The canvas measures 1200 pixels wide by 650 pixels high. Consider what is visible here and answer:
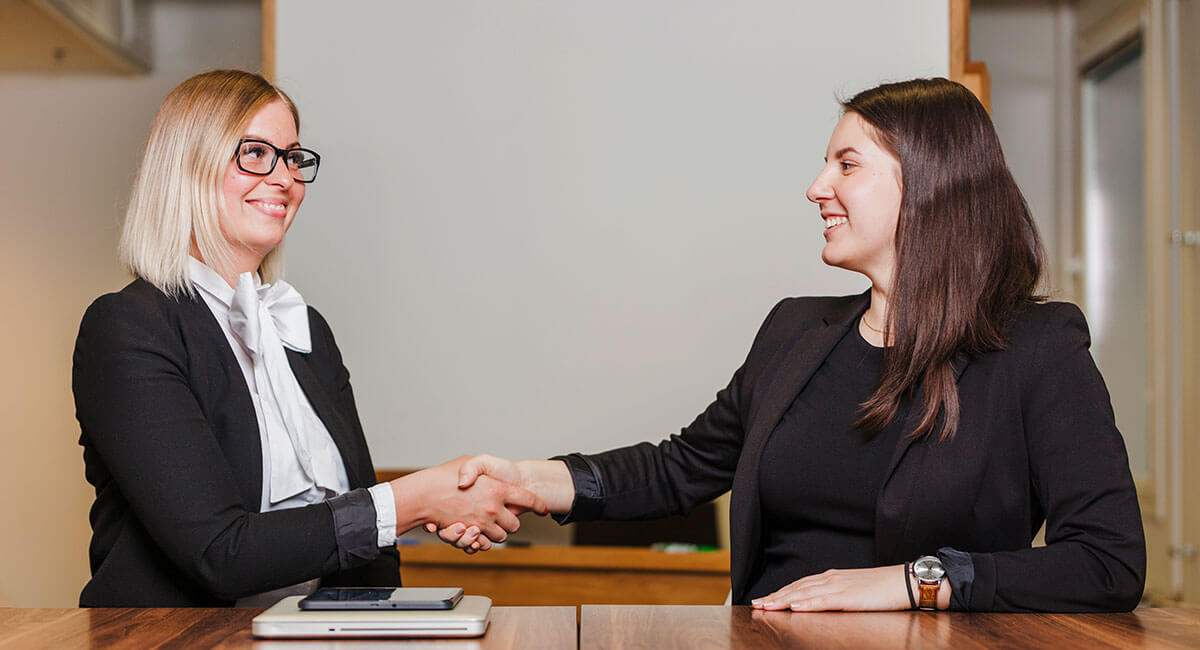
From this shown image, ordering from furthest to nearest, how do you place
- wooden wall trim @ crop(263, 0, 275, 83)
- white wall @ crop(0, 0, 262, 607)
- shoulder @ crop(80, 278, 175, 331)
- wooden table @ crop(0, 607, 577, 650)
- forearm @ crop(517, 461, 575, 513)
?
white wall @ crop(0, 0, 262, 607) < wooden wall trim @ crop(263, 0, 275, 83) < forearm @ crop(517, 461, 575, 513) < shoulder @ crop(80, 278, 175, 331) < wooden table @ crop(0, 607, 577, 650)

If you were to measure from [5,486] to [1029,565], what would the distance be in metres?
4.06

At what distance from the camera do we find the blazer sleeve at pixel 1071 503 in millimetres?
1470

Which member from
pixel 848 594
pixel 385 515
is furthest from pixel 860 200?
pixel 385 515

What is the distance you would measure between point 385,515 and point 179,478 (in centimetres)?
31

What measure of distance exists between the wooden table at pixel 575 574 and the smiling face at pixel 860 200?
161cm

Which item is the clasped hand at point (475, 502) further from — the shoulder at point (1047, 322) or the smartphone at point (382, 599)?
the shoulder at point (1047, 322)

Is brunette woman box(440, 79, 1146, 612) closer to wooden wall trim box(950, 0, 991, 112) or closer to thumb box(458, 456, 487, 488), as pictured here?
thumb box(458, 456, 487, 488)

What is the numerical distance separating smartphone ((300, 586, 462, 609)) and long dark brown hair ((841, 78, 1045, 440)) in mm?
763

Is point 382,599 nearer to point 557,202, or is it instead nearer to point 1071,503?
point 1071,503

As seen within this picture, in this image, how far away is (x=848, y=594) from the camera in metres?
1.46

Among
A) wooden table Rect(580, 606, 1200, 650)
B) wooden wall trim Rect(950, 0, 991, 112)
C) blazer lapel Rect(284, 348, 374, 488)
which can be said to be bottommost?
wooden table Rect(580, 606, 1200, 650)

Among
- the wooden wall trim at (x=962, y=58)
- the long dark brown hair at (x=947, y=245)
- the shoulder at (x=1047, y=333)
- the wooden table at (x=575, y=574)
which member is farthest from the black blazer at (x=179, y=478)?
the wooden wall trim at (x=962, y=58)

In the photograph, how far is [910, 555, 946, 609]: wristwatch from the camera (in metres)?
1.47

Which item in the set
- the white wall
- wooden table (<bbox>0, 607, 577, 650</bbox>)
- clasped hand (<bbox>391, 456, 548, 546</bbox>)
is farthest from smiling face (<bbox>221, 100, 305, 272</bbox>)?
the white wall
